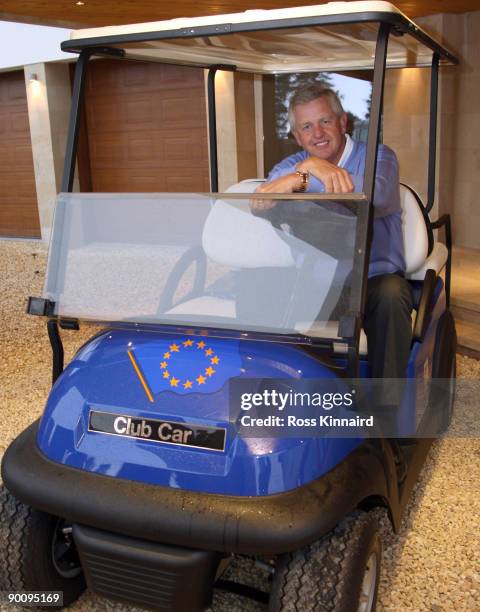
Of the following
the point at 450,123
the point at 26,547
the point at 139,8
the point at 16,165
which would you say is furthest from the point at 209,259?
the point at 16,165

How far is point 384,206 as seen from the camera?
203 cm

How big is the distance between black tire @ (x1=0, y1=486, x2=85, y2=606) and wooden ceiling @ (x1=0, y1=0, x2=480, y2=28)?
4475 mm

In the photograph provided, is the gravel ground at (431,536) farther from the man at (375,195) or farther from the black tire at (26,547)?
the man at (375,195)

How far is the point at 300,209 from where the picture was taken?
166cm

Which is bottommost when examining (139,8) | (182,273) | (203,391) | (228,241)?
(203,391)

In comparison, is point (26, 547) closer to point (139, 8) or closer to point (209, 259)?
point (209, 259)

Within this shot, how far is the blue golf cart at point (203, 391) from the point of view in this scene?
140 centimetres

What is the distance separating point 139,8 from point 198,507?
5.05 metres

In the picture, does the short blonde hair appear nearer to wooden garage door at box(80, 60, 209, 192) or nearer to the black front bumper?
the black front bumper

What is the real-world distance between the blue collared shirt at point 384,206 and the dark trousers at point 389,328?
16cm

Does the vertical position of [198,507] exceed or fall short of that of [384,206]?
it falls short

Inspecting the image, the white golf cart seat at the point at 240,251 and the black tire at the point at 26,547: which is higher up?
the white golf cart seat at the point at 240,251

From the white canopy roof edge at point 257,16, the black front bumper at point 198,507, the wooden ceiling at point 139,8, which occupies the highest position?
the wooden ceiling at point 139,8

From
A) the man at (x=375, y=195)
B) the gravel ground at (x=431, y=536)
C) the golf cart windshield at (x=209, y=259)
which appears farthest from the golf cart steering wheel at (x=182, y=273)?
the gravel ground at (x=431, y=536)
